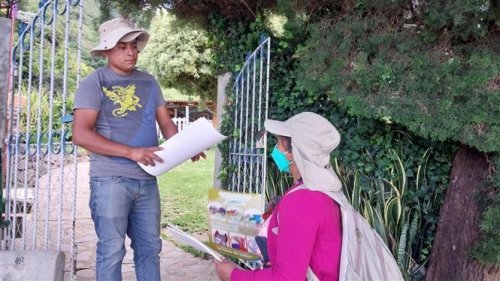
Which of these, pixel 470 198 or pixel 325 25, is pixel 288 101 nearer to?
pixel 325 25

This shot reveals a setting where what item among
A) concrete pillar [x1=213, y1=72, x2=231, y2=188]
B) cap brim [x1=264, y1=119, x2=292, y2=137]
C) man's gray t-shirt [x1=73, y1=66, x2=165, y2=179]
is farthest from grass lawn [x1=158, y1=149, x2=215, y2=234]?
cap brim [x1=264, y1=119, x2=292, y2=137]

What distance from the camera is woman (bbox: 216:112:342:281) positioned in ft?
5.42

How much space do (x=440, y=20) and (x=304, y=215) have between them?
1.81 m

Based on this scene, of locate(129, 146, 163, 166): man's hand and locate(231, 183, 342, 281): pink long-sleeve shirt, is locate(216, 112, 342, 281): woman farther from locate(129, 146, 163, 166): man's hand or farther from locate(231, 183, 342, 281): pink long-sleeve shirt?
locate(129, 146, 163, 166): man's hand

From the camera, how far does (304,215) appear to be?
1.67 meters

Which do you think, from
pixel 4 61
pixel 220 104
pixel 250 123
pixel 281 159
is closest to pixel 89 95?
pixel 4 61

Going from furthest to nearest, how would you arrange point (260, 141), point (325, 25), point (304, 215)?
point (260, 141) → point (325, 25) → point (304, 215)

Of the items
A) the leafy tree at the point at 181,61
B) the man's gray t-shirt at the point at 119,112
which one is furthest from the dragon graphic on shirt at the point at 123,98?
Answer: the leafy tree at the point at 181,61

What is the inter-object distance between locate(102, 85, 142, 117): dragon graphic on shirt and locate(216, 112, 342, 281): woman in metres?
1.30

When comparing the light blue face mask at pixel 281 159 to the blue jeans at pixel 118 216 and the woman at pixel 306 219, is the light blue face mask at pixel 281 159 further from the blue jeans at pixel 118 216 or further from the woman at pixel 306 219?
the blue jeans at pixel 118 216

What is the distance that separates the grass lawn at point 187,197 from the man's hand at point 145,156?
13.6 feet

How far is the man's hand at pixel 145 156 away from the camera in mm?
2709

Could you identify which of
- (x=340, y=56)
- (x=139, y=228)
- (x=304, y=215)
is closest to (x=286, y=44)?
(x=340, y=56)

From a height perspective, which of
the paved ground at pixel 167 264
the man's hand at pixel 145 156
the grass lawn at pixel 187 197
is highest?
the man's hand at pixel 145 156
